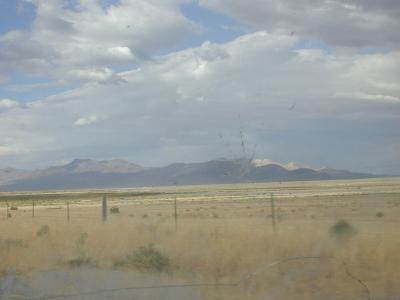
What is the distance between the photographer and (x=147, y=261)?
15.3 metres

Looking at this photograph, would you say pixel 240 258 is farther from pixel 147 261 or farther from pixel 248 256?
pixel 147 261

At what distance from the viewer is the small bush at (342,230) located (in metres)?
17.0

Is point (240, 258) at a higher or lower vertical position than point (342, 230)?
lower

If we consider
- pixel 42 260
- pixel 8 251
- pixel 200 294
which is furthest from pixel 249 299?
pixel 8 251

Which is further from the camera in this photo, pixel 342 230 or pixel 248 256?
pixel 342 230

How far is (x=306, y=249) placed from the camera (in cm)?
1576

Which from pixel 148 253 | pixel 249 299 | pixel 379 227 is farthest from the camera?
pixel 379 227

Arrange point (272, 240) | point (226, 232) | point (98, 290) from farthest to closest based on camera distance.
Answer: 1. point (226, 232)
2. point (272, 240)
3. point (98, 290)

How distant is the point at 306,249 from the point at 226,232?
13.7ft

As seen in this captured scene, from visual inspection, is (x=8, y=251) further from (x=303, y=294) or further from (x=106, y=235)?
(x=303, y=294)

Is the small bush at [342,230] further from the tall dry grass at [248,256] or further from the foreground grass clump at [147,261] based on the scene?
the foreground grass clump at [147,261]

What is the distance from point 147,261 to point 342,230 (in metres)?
5.99

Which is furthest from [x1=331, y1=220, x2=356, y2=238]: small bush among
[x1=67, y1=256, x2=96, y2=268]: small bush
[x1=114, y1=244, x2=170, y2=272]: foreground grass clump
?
[x1=67, y1=256, x2=96, y2=268]: small bush

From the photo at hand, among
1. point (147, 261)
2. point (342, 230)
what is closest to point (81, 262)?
point (147, 261)
